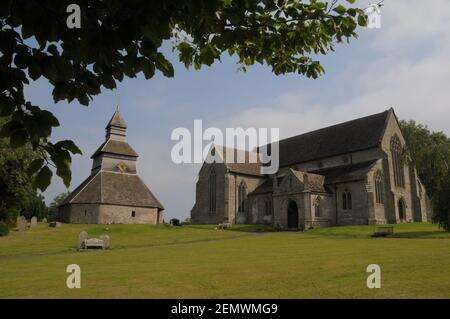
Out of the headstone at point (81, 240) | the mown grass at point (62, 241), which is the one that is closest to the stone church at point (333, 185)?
the mown grass at point (62, 241)

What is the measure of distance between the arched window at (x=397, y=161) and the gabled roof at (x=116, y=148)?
33.4 metres

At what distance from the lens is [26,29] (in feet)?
12.2

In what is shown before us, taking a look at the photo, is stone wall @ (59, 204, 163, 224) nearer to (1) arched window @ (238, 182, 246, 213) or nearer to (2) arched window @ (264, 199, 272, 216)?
(1) arched window @ (238, 182, 246, 213)

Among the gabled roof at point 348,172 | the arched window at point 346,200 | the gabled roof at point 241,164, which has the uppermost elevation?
the gabled roof at point 241,164

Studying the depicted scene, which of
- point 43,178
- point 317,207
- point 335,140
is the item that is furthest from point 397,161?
point 43,178

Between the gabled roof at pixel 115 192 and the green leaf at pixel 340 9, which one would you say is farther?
the gabled roof at pixel 115 192

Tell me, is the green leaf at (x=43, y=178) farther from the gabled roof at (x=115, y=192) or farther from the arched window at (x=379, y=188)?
the gabled roof at (x=115, y=192)

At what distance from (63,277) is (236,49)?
27.9 ft

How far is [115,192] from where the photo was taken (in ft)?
156

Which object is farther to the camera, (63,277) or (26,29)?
(63,277)

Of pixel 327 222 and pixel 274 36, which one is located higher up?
pixel 274 36

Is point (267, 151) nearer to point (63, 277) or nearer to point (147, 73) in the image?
point (63, 277)

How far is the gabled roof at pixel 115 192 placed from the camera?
45.8 meters
